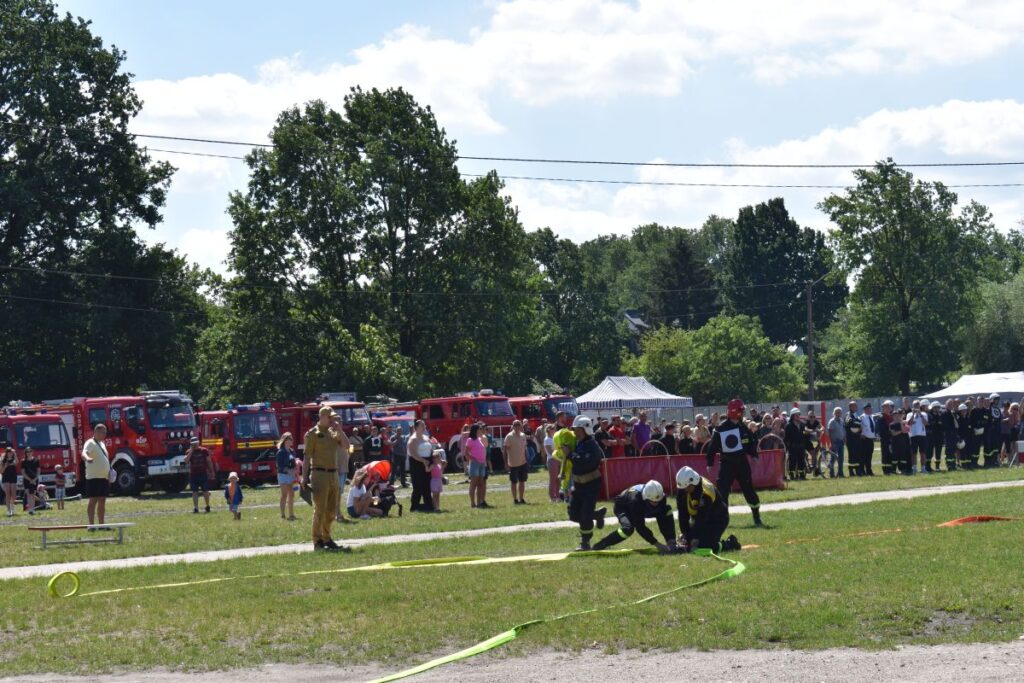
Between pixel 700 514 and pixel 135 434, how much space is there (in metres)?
27.0

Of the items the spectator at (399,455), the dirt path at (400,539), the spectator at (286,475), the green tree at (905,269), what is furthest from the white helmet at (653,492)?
the green tree at (905,269)

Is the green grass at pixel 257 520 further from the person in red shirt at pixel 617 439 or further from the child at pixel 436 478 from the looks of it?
the person in red shirt at pixel 617 439

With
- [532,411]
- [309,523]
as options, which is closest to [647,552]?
[309,523]

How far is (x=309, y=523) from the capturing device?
2400 centimetres

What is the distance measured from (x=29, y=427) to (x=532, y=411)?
57.9ft

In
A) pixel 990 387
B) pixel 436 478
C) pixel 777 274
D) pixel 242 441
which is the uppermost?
pixel 777 274

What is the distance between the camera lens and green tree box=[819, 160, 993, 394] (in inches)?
3137

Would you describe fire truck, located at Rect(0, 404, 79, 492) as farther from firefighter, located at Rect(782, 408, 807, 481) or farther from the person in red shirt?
firefighter, located at Rect(782, 408, 807, 481)

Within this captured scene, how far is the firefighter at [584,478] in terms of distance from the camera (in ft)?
56.9

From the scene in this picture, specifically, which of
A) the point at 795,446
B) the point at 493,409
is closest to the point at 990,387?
the point at 493,409

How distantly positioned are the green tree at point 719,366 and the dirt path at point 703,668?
79.2 metres

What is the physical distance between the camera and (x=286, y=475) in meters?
26.2

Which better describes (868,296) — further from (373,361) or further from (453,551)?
(453,551)

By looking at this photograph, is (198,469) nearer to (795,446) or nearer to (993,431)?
(795,446)
